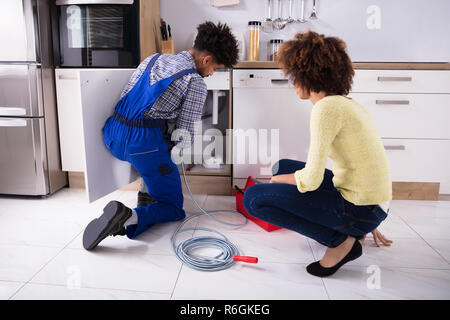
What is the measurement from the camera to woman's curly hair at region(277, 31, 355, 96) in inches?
52.4

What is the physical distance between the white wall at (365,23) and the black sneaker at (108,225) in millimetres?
1658

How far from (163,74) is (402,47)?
1.97 m

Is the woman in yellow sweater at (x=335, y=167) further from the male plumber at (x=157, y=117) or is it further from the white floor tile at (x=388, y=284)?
the male plumber at (x=157, y=117)

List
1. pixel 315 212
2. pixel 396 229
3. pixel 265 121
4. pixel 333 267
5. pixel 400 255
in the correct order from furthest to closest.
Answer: pixel 265 121 → pixel 396 229 → pixel 400 255 → pixel 333 267 → pixel 315 212

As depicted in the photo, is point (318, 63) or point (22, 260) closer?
point (318, 63)

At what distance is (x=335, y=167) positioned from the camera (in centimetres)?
147

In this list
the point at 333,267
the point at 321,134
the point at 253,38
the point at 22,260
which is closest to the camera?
the point at 321,134

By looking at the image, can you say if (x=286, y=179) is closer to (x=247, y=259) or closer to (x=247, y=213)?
(x=247, y=259)

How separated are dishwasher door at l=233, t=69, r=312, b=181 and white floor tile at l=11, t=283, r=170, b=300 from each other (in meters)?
1.27

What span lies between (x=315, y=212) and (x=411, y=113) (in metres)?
1.38

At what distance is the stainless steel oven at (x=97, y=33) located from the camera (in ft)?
7.63

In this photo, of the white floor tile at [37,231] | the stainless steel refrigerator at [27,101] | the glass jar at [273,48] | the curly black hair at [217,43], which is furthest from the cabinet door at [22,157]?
the glass jar at [273,48]

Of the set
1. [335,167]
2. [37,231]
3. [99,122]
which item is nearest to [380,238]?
[335,167]

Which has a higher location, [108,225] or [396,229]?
[108,225]
